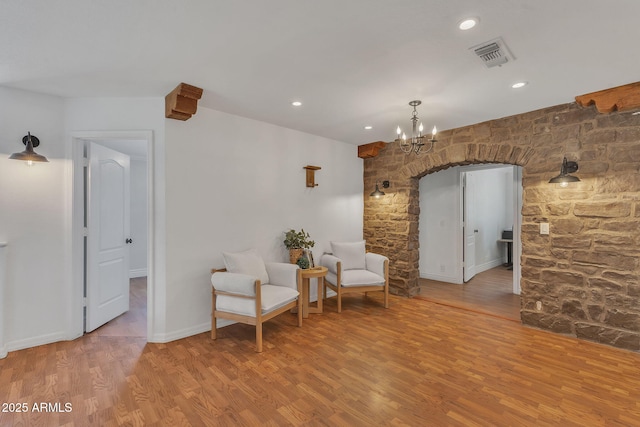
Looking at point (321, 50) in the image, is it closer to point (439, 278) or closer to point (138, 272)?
point (439, 278)

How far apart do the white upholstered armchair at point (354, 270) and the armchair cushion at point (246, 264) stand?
106 centimetres

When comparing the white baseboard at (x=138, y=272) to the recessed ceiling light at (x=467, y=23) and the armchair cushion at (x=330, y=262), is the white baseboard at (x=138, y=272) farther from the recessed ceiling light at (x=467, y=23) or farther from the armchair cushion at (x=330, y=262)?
the recessed ceiling light at (x=467, y=23)

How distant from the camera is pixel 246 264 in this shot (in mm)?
3305

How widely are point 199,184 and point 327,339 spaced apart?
2208 mm

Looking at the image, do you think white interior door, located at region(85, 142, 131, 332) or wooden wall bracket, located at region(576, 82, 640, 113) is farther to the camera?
white interior door, located at region(85, 142, 131, 332)

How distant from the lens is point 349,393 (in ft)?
7.14

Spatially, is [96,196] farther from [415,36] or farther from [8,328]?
[415,36]

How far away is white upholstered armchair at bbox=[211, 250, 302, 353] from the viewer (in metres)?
2.88

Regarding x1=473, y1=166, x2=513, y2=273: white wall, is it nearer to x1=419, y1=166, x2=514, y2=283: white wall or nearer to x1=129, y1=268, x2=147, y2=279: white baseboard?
x1=419, y1=166, x2=514, y2=283: white wall

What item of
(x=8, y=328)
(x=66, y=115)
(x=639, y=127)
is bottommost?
(x=8, y=328)

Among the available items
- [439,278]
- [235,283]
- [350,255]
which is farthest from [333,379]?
[439,278]

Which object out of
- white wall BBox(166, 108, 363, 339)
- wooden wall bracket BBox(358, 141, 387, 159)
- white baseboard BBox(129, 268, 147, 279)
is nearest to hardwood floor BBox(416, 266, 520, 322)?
white wall BBox(166, 108, 363, 339)

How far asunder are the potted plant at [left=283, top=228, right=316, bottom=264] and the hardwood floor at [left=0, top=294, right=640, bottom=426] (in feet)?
3.13

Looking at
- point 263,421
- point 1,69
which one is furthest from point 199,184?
point 263,421
